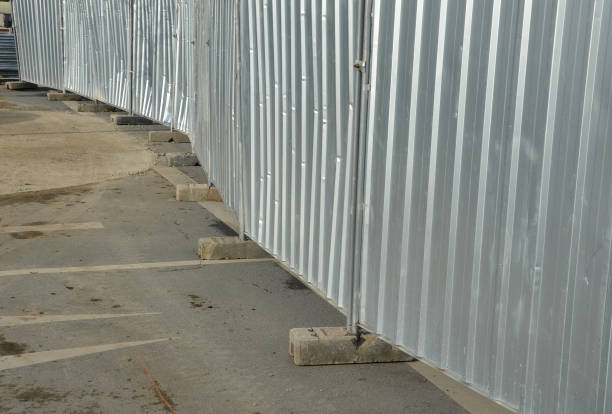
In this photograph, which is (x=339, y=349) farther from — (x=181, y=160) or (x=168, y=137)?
(x=168, y=137)

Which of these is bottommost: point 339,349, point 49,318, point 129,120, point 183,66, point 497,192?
point 49,318

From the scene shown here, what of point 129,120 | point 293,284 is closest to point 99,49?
point 129,120

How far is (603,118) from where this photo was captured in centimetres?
270

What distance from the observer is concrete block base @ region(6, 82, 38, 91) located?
64.7 feet

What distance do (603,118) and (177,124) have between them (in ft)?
30.4

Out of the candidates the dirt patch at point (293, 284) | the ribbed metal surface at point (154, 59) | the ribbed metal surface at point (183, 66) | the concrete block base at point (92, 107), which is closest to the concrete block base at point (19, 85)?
the concrete block base at point (92, 107)

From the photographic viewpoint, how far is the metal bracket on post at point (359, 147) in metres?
3.94

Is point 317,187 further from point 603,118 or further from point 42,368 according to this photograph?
point 603,118

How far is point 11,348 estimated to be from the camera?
4.55 metres

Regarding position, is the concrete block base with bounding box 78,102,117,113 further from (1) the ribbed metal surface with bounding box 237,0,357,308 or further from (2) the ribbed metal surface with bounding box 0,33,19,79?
(1) the ribbed metal surface with bounding box 237,0,357,308

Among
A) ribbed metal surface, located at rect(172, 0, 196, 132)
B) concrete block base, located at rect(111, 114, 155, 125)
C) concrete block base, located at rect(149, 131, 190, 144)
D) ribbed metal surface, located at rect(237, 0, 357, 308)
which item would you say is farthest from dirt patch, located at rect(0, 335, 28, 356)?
concrete block base, located at rect(111, 114, 155, 125)

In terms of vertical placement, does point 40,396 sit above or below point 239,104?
below

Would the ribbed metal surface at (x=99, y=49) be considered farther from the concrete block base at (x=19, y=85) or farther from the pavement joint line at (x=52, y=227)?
the pavement joint line at (x=52, y=227)

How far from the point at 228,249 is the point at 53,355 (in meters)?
2.08
